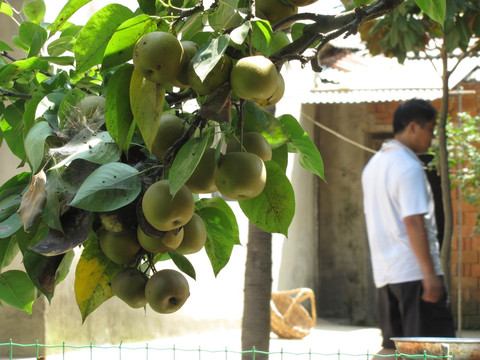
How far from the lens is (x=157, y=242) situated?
34.1 inches

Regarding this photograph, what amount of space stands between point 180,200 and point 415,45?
198 inches

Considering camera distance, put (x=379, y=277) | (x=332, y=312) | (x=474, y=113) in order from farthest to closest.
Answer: (x=332, y=312), (x=474, y=113), (x=379, y=277)

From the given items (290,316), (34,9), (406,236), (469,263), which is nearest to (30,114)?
(34,9)

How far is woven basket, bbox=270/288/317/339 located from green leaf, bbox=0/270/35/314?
6.82m

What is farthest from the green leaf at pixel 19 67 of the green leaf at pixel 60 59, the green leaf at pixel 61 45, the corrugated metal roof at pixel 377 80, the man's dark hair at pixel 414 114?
the corrugated metal roof at pixel 377 80

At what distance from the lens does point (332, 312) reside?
9812mm

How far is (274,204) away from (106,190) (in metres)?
0.24

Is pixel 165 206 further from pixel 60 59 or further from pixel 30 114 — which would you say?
pixel 60 59

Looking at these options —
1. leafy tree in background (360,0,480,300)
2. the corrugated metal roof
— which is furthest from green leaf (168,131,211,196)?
the corrugated metal roof

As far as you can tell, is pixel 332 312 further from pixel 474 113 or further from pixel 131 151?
pixel 131 151

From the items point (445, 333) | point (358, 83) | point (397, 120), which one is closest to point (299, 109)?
point (358, 83)

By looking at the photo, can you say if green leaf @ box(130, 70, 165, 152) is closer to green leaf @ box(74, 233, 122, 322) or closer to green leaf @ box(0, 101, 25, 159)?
green leaf @ box(74, 233, 122, 322)

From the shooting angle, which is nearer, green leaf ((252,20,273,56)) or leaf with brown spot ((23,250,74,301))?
green leaf ((252,20,273,56))

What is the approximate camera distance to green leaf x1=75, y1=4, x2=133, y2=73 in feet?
3.18
